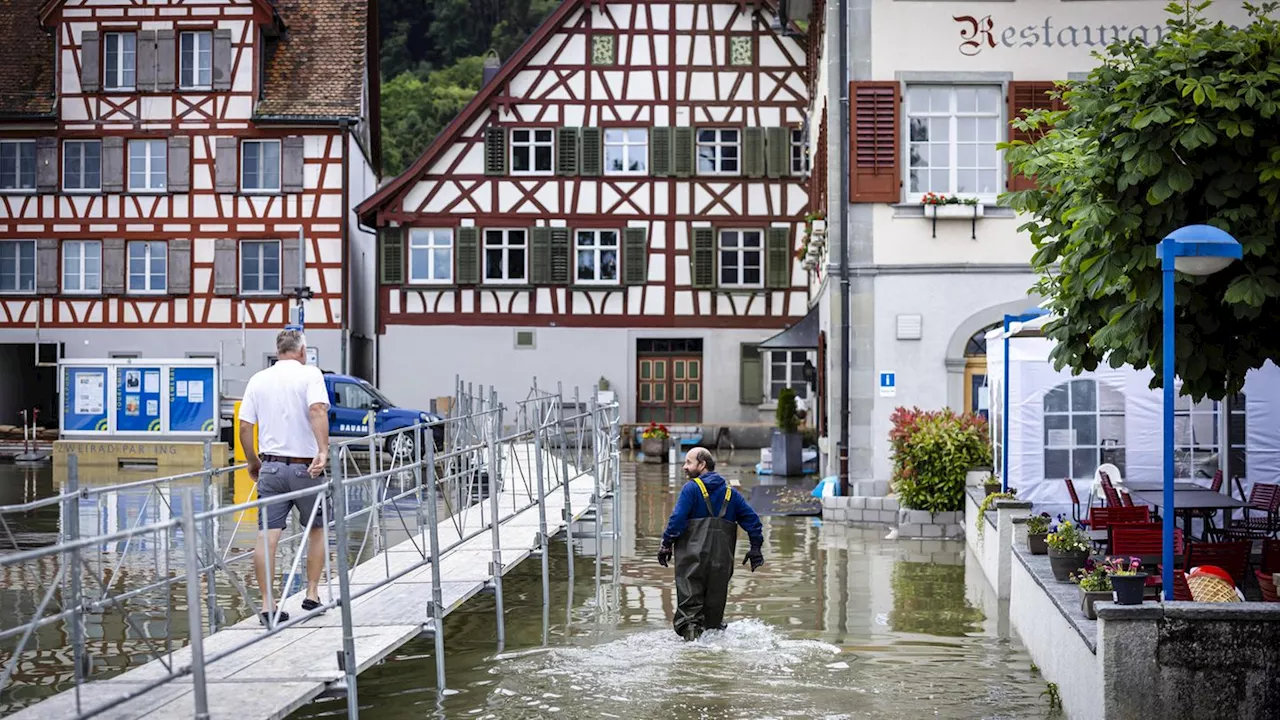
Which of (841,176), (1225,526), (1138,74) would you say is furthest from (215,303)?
(1138,74)

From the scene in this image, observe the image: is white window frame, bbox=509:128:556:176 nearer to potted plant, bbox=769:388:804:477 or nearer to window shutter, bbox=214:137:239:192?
window shutter, bbox=214:137:239:192

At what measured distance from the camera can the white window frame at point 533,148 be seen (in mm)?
36094

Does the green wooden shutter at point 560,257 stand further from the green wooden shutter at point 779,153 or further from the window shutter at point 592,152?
the green wooden shutter at point 779,153

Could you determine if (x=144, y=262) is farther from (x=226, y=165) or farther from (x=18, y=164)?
(x=18, y=164)

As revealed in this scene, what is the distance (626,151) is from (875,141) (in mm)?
16536

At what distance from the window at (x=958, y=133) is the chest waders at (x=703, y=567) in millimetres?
10624

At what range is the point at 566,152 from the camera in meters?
36.1

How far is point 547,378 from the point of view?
36531 mm

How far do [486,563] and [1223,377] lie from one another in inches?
239

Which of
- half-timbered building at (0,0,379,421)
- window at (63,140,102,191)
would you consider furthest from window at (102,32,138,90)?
window at (63,140,102,191)

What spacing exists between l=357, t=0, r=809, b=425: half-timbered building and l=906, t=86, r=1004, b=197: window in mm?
15379

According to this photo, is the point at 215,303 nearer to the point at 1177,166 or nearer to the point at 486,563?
the point at 486,563

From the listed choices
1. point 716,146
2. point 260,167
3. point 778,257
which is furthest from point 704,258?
point 260,167

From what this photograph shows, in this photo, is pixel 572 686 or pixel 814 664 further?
pixel 814 664
